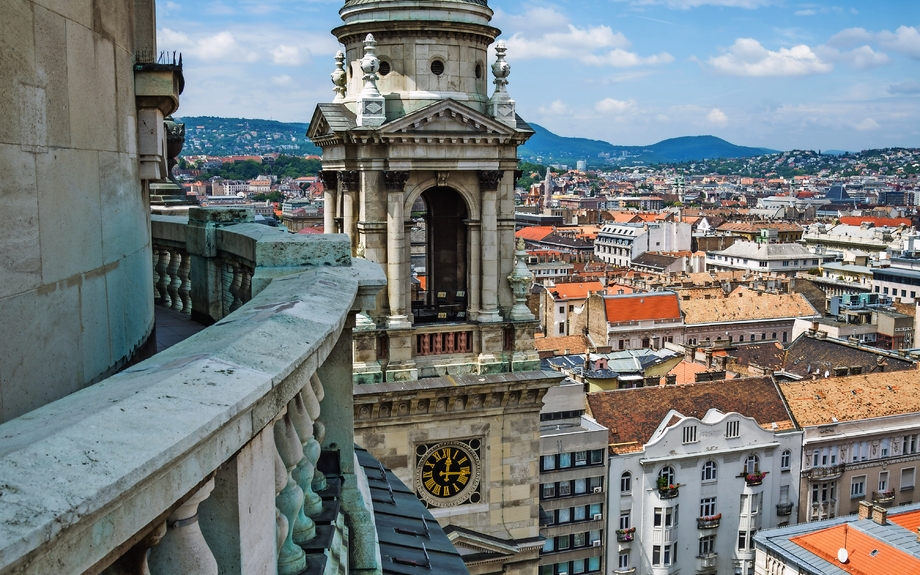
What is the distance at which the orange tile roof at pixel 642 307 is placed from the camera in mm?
78562

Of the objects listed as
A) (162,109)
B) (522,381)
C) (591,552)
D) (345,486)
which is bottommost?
(591,552)

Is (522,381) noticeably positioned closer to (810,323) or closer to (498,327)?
→ (498,327)

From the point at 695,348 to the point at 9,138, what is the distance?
6603cm

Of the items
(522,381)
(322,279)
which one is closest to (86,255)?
(322,279)

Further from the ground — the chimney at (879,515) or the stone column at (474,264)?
the stone column at (474,264)

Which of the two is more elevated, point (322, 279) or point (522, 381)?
point (322, 279)

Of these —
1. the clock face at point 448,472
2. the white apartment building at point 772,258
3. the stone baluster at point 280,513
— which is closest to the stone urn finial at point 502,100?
the clock face at point 448,472

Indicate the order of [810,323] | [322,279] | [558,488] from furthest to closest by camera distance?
[810,323], [558,488], [322,279]

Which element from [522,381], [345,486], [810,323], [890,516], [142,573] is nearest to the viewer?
[142,573]

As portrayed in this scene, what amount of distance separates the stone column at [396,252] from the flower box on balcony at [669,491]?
90.6 ft

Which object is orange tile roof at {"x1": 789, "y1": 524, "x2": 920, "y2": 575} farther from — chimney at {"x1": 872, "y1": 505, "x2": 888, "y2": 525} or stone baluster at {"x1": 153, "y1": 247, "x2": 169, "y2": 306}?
stone baluster at {"x1": 153, "y1": 247, "x2": 169, "y2": 306}

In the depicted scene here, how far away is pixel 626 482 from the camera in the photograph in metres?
47.1

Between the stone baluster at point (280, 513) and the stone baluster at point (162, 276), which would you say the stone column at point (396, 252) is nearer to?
the stone baluster at point (162, 276)

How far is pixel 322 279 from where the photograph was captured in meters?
5.79
